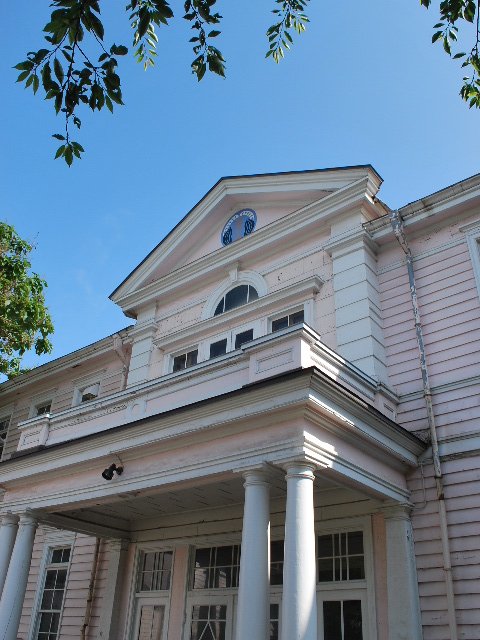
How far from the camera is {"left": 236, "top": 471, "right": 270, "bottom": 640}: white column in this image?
249 inches

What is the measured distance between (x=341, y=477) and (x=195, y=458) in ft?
6.64

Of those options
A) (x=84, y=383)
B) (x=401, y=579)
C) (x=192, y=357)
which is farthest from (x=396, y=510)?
(x=84, y=383)

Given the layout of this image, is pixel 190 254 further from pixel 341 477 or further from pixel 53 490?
pixel 341 477

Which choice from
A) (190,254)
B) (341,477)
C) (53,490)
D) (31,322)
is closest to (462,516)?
(341,477)

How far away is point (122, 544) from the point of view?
11836 millimetres

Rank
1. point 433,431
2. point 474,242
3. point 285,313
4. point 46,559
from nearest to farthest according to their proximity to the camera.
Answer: point 433,431, point 474,242, point 285,313, point 46,559

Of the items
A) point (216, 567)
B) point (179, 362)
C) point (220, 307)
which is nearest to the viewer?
point (216, 567)

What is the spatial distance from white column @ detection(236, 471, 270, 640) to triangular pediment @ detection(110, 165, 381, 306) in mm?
6770

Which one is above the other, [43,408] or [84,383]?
[84,383]

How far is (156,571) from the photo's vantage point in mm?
11383

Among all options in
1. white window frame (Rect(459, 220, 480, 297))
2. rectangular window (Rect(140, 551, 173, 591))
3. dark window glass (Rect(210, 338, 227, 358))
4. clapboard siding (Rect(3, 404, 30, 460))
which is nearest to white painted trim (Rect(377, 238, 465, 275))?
white window frame (Rect(459, 220, 480, 297))

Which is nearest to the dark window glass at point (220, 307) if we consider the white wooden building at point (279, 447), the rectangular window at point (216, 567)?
the white wooden building at point (279, 447)

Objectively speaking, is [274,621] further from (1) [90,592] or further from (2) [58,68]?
(2) [58,68]

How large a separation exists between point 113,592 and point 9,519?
2.60 m
